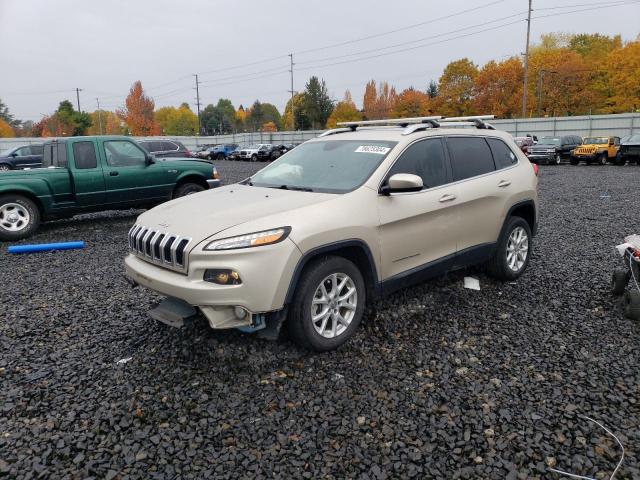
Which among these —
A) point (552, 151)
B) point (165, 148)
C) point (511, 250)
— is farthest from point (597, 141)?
point (511, 250)

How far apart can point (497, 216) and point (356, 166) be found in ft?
6.00

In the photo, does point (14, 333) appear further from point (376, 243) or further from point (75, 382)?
point (376, 243)

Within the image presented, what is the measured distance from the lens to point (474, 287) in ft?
17.8

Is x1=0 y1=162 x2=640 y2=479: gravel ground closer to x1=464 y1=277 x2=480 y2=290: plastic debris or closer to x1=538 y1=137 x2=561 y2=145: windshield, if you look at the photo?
x1=464 y1=277 x2=480 y2=290: plastic debris

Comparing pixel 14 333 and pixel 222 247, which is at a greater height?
pixel 222 247

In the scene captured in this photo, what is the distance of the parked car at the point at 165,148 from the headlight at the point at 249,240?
1567 centimetres

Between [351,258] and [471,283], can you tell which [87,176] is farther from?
[471,283]

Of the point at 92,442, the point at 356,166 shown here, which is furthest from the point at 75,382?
the point at 356,166

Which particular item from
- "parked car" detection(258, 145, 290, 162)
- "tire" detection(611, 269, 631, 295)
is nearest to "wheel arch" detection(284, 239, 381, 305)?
"tire" detection(611, 269, 631, 295)

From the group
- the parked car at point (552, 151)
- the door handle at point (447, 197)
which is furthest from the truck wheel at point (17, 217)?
the parked car at point (552, 151)

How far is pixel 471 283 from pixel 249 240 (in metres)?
3.07

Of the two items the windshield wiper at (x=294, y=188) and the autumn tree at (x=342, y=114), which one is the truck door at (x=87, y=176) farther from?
the autumn tree at (x=342, y=114)

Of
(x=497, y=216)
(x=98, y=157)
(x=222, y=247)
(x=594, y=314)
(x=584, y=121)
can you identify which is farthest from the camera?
(x=584, y=121)

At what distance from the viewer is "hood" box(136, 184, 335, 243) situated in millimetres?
3645
